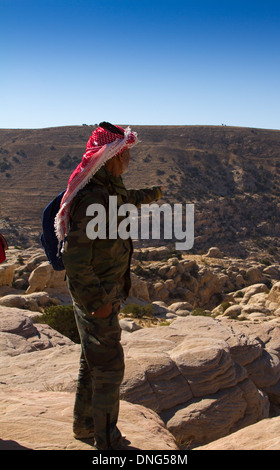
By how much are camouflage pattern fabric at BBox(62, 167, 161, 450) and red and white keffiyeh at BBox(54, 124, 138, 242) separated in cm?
5

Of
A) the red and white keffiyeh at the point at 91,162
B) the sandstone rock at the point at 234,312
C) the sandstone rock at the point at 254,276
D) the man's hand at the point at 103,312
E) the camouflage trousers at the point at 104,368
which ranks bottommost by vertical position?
the sandstone rock at the point at 254,276

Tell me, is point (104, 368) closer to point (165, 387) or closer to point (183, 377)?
point (165, 387)

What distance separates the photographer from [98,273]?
107 inches

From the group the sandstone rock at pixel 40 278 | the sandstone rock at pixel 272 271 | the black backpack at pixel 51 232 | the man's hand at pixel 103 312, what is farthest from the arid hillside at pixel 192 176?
the man's hand at pixel 103 312

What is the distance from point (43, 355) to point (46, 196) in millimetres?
34552

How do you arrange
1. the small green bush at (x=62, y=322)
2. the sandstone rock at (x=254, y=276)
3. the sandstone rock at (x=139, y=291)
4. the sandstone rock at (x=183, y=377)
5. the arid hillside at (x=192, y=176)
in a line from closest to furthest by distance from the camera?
the sandstone rock at (x=183, y=377) → the small green bush at (x=62, y=322) → the sandstone rock at (x=139, y=291) → the sandstone rock at (x=254, y=276) → the arid hillside at (x=192, y=176)

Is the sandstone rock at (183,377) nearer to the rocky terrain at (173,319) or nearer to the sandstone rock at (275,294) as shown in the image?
the rocky terrain at (173,319)

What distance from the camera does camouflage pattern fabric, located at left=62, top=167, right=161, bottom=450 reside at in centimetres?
249

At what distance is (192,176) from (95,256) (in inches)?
1716

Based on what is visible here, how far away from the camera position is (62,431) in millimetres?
3014

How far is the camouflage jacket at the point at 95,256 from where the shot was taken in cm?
249

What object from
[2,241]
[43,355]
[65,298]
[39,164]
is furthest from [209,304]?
[39,164]

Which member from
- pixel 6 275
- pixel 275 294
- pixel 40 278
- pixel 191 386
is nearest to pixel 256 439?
pixel 191 386
